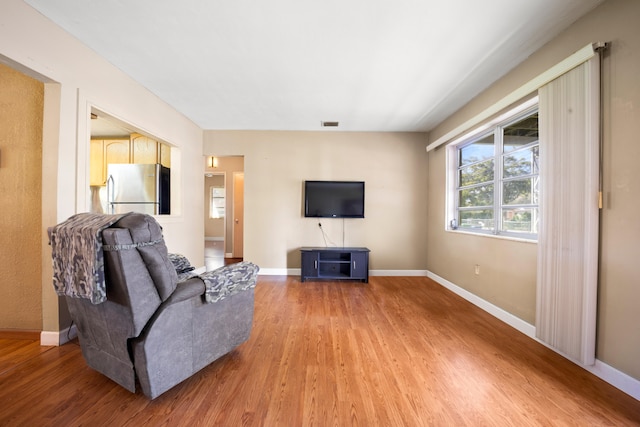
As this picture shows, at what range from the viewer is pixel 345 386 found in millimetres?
1454

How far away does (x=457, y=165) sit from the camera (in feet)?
11.6

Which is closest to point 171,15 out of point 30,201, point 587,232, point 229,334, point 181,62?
point 181,62

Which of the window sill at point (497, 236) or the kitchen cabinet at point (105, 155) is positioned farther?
the kitchen cabinet at point (105, 155)

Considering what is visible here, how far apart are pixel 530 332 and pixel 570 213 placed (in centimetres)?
116

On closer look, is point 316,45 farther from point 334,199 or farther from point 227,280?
point 334,199

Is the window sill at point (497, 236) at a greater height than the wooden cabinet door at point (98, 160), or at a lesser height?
lesser

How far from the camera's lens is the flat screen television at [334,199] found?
3975mm

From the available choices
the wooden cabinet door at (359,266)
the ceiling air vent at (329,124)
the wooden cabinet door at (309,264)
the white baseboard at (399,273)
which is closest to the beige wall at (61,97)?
the ceiling air vent at (329,124)

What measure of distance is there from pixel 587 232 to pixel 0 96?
4749 mm

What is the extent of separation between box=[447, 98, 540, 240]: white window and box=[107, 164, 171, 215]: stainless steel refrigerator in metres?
4.35

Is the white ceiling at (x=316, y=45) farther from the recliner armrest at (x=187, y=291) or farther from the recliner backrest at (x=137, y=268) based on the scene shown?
the recliner armrest at (x=187, y=291)

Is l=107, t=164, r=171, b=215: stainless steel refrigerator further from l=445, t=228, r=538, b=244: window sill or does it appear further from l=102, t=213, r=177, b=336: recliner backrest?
l=445, t=228, r=538, b=244: window sill

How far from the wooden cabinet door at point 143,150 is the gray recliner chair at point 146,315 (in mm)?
2650

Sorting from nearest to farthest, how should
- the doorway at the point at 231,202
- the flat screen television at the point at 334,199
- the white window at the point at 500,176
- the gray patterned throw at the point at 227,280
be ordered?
the gray patterned throw at the point at 227,280 → the white window at the point at 500,176 → the flat screen television at the point at 334,199 → the doorway at the point at 231,202
